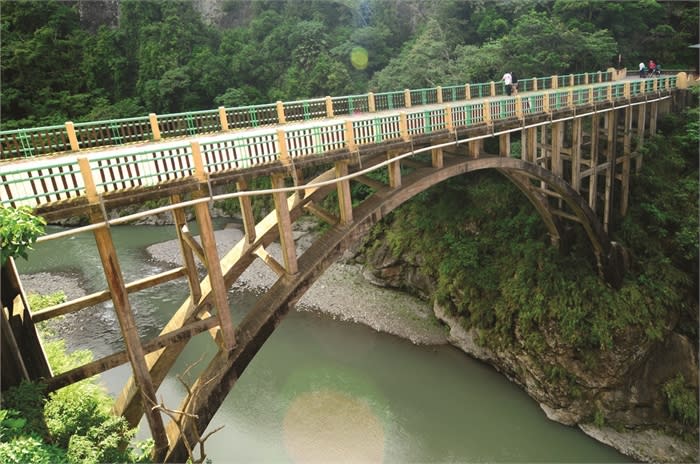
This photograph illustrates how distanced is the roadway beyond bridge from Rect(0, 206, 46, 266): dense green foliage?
0.74 feet

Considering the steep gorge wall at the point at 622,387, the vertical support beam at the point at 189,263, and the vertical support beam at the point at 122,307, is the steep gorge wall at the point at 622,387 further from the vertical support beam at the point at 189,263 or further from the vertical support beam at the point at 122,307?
the vertical support beam at the point at 122,307

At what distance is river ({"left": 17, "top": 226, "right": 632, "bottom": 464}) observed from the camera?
42.6 ft

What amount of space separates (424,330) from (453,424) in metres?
4.47

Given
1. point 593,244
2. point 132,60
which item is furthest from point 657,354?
point 132,60

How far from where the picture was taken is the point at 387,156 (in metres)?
10.4

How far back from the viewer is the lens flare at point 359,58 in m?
32.5

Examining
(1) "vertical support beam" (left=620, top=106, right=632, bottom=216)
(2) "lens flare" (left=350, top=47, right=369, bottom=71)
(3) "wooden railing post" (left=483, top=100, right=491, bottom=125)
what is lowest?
(1) "vertical support beam" (left=620, top=106, right=632, bottom=216)

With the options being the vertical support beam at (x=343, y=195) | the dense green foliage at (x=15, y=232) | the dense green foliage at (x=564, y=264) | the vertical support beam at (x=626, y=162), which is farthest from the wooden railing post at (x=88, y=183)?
the vertical support beam at (x=626, y=162)

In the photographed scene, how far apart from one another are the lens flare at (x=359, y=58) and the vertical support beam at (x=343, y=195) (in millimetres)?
25457

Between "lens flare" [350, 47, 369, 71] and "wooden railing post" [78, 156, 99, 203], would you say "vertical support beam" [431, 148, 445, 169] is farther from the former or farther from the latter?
"lens flare" [350, 47, 369, 71]

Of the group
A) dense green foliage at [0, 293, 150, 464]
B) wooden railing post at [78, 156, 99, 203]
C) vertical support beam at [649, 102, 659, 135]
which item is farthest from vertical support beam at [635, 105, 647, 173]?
dense green foliage at [0, 293, 150, 464]

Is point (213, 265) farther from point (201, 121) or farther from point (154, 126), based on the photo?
point (201, 121)

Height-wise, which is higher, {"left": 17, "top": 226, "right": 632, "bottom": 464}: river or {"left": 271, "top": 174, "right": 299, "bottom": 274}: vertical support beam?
{"left": 271, "top": 174, "right": 299, "bottom": 274}: vertical support beam

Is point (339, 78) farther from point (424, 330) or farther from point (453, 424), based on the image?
point (453, 424)
